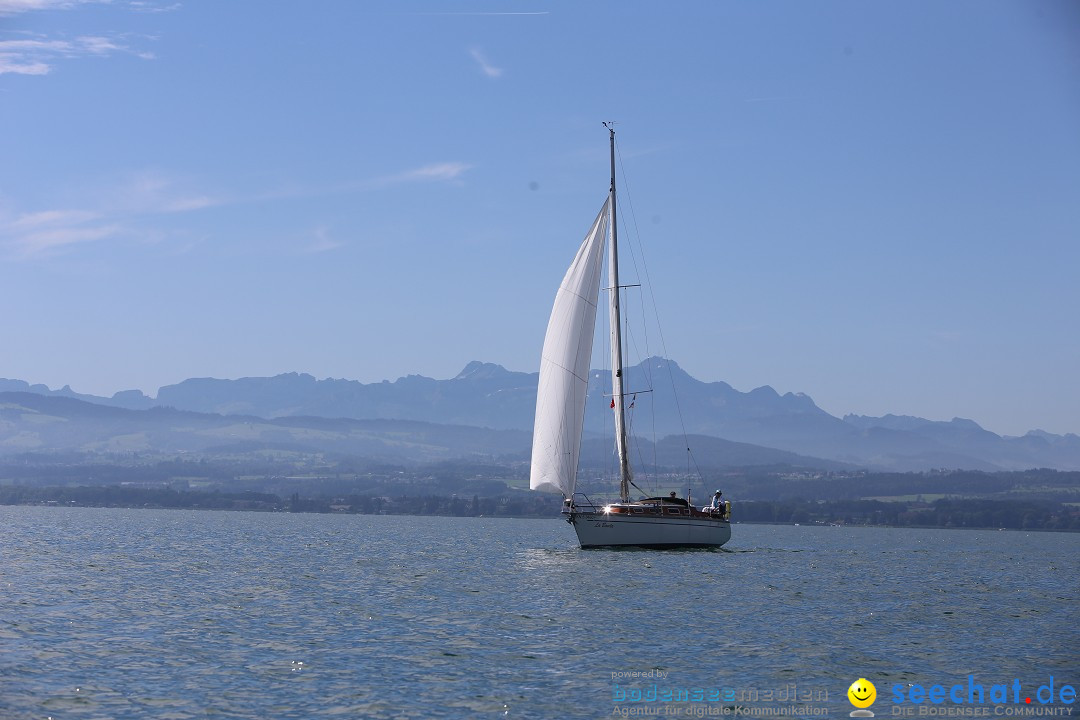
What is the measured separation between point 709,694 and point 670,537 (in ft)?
166

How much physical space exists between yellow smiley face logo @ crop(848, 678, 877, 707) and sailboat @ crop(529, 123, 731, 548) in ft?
145

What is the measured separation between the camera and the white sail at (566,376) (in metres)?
80.5

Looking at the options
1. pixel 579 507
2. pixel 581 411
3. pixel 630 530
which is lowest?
pixel 630 530

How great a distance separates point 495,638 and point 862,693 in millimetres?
14491

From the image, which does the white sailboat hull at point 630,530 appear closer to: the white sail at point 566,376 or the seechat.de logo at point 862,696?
the white sail at point 566,376

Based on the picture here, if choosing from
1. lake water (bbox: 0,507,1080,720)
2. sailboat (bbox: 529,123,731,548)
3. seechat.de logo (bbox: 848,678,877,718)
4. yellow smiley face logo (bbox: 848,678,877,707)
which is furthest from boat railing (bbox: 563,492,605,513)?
yellow smiley face logo (bbox: 848,678,877,707)

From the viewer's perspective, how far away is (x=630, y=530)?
3236 inches

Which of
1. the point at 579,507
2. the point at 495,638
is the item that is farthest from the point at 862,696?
the point at 579,507

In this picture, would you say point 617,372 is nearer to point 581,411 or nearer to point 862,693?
point 581,411

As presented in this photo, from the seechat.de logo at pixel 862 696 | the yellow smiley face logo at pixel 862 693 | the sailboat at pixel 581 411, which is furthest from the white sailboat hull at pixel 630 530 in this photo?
the yellow smiley face logo at pixel 862 693

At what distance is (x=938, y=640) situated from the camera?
46.7 meters

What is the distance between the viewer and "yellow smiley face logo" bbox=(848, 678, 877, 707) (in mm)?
33688

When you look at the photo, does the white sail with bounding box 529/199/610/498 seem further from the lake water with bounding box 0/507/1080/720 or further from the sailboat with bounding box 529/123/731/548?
the lake water with bounding box 0/507/1080/720

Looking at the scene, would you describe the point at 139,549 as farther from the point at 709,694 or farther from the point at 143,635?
the point at 709,694
